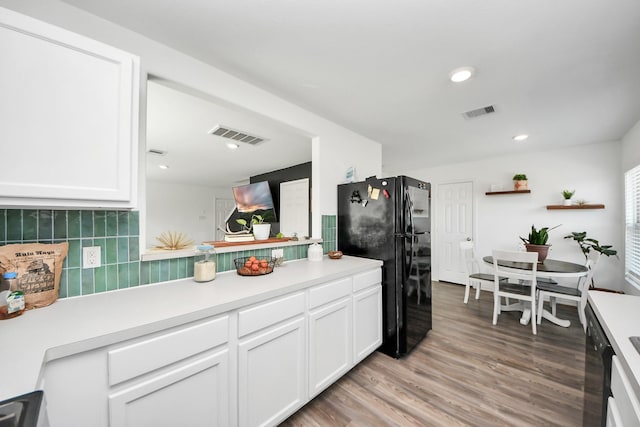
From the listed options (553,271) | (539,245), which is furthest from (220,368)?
(539,245)

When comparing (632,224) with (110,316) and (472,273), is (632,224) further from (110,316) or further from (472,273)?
(110,316)

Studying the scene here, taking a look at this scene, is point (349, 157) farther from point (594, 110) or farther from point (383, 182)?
point (594, 110)

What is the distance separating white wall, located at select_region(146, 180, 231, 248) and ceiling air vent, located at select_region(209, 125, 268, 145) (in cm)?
432

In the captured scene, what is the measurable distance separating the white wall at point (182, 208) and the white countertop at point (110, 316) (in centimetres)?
582

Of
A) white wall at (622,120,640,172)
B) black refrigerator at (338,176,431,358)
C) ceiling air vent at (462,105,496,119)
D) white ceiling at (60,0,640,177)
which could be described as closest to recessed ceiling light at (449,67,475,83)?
white ceiling at (60,0,640,177)

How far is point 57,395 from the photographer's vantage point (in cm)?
80

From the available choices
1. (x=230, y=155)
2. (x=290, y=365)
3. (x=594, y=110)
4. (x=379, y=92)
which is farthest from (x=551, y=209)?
(x=230, y=155)

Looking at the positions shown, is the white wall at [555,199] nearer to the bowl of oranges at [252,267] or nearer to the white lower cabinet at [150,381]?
the bowl of oranges at [252,267]

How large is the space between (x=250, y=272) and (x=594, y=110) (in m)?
3.57

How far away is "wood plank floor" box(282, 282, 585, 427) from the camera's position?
157 centimetres

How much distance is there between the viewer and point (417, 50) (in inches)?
61.7

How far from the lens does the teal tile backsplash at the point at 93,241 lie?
1.16 m

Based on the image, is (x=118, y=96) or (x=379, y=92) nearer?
(x=118, y=96)

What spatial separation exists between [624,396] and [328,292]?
1308mm
